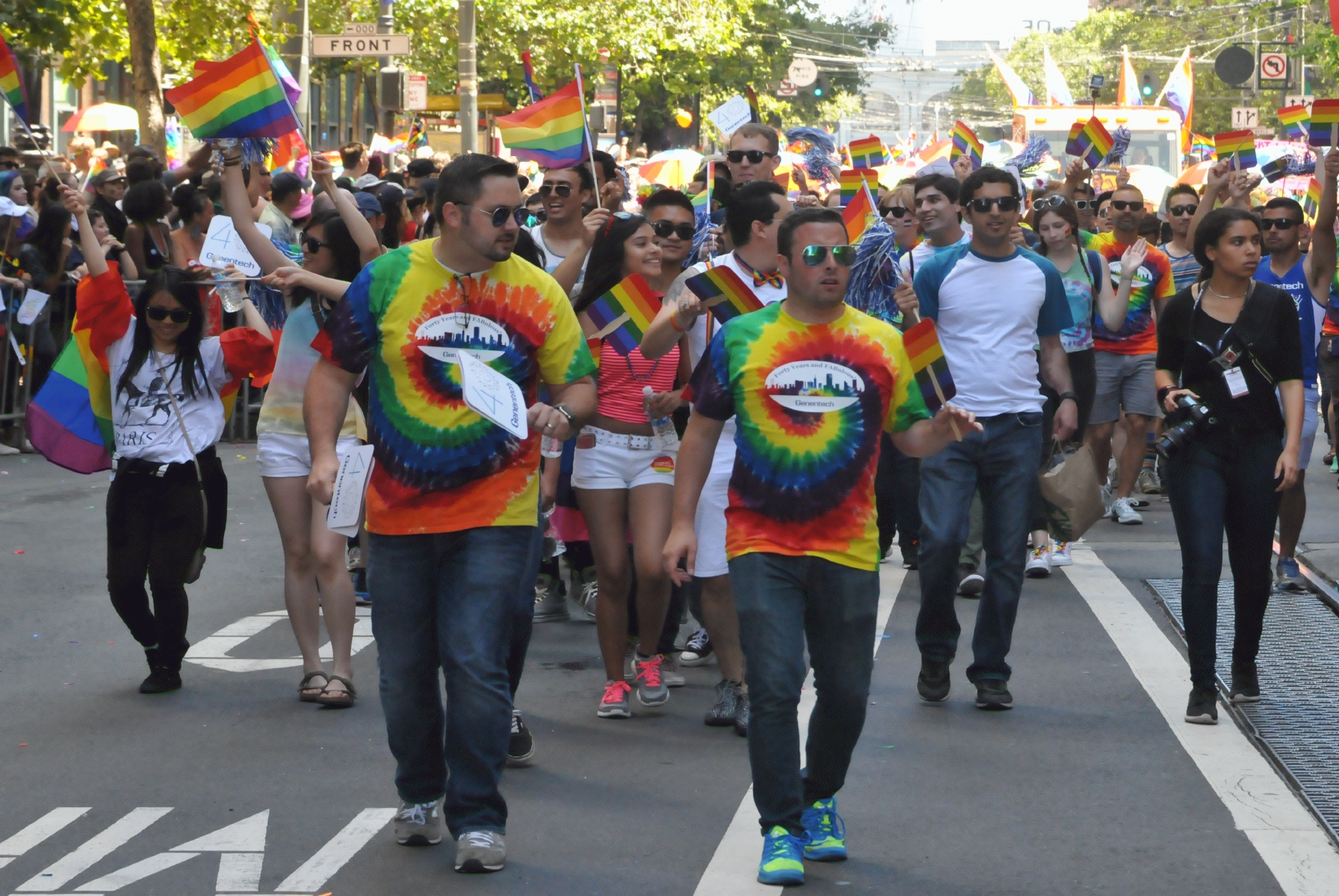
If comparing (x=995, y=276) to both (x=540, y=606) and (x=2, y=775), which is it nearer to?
(x=540, y=606)

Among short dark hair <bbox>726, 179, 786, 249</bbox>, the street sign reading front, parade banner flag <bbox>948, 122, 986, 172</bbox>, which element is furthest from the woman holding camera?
the street sign reading front

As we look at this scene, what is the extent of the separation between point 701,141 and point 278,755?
65155 mm

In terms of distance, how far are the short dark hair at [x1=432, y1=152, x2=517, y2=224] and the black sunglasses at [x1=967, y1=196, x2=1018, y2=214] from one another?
248cm

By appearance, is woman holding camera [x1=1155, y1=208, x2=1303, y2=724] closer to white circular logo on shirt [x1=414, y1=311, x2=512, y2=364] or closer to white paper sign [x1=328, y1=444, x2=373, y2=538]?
white circular logo on shirt [x1=414, y1=311, x2=512, y2=364]

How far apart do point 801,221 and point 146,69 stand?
18900 millimetres

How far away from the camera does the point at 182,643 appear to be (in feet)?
24.3

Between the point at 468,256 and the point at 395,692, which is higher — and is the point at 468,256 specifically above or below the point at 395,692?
above

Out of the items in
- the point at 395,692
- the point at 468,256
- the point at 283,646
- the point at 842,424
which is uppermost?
the point at 468,256

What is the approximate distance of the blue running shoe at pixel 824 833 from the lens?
5227 mm

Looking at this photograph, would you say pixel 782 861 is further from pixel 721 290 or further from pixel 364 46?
pixel 364 46

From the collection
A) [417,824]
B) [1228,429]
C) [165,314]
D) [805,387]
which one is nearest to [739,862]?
[417,824]

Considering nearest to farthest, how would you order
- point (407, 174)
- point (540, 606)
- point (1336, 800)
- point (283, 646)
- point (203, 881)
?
point (203, 881), point (1336, 800), point (283, 646), point (540, 606), point (407, 174)

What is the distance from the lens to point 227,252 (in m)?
7.68

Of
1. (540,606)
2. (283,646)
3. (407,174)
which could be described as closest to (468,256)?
(283,646)
